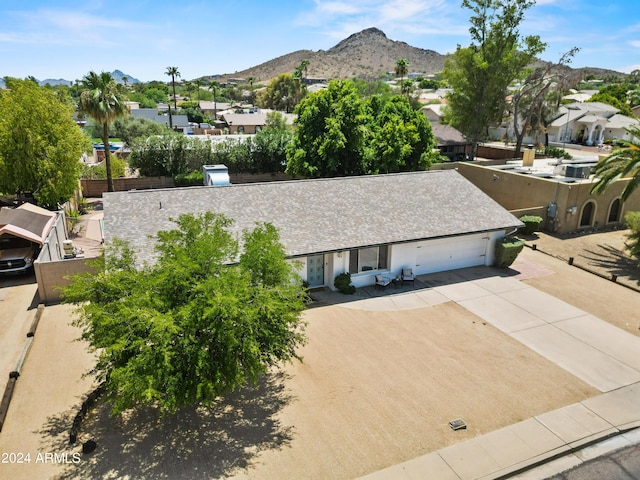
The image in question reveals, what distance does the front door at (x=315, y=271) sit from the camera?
19984 mm

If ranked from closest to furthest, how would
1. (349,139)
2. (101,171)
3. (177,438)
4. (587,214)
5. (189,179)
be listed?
(177,438) → (587,214) → (349,139) → (189,179) → (101,171)

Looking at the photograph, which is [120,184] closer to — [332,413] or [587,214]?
[332,413]

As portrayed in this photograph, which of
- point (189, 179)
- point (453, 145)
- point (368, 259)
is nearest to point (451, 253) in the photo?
point (368, 259)

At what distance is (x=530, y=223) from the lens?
2798 centimetres

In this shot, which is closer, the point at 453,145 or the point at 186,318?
the point at 186,318

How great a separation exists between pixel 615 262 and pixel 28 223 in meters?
31.5

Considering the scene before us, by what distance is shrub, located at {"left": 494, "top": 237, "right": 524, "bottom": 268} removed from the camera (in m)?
22.5

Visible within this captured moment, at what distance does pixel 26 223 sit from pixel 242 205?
11.8 m

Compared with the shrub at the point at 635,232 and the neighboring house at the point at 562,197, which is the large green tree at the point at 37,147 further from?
the shrub at the point at 635,232

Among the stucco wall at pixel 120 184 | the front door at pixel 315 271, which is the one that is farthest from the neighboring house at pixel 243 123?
the front door at pixel 315 271

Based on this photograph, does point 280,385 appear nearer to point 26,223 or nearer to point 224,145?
point 26,223

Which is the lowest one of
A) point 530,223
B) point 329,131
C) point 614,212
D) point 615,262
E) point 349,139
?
point 615,262

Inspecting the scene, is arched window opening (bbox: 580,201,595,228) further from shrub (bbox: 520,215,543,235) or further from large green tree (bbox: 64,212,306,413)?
large green tree (bbox: 64,212,306,413)

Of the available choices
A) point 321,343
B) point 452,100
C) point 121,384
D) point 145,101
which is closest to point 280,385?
point 321,343
